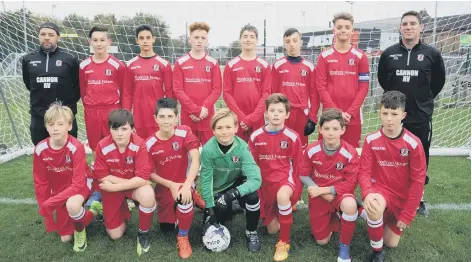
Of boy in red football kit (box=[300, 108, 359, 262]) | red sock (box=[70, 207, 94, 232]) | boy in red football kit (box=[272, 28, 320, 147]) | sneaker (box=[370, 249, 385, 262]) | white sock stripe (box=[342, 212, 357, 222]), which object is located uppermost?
boy in red football kit (box=[272, 28, 320, 147])

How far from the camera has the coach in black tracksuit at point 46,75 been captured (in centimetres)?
338

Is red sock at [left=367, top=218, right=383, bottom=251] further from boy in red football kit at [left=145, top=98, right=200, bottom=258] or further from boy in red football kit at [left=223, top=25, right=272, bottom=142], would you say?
boy in red football kit at [left=223, top=25, right=272, bottom=142]

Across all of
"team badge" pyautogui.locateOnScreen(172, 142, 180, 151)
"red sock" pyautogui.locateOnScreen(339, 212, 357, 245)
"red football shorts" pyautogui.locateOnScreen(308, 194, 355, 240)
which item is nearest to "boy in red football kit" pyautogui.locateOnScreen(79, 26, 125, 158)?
"team badge" pyautogui.locateOnScreen(172, 142, 180, 151)

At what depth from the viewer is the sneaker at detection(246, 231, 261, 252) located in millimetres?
2625

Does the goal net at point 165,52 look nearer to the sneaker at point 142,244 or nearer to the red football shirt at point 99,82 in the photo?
the red football shirt at point 99,82

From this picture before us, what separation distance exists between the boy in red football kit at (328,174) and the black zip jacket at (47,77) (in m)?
2.30

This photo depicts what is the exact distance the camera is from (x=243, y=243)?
2740 mm

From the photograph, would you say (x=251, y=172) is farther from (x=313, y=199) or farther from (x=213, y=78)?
(x=213, y=78)

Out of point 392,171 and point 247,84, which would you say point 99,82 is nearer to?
point 247,84

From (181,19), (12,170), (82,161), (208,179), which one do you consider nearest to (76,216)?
(82,161)

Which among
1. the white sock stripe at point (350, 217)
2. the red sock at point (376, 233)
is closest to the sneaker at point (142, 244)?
the white sock stripe at point (350, 217)

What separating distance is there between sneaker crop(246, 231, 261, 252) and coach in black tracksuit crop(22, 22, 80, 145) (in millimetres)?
2129

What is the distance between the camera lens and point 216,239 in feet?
8.48

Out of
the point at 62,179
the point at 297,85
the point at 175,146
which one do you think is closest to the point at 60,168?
the point at 62,179
